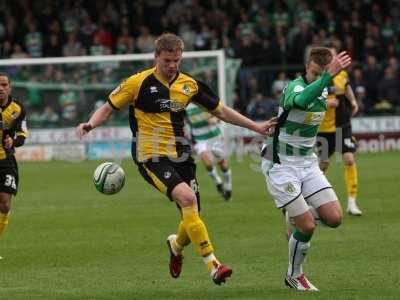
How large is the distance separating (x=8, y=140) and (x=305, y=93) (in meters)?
4.12

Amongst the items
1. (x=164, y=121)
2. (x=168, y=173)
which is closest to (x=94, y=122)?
(x=164, y=121)

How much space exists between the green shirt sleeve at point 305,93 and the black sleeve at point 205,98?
79 centimetres

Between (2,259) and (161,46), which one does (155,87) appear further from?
(2,259)

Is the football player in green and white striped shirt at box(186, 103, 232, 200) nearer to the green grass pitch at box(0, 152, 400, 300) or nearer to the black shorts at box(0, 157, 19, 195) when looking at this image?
the green grass pitch at box(0, 152, 400, 300)

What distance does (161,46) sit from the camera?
9656mm

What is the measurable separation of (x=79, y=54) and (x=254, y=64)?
18.8 feet

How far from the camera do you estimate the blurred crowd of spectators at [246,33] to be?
3025 centimetres

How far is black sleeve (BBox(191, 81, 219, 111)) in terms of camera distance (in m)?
10.2

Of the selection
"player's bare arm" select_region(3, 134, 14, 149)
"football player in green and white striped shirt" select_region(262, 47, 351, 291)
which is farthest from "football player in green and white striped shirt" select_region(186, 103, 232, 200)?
"football player in green and white striped shirt" select_region(262, 47, 351, 291)

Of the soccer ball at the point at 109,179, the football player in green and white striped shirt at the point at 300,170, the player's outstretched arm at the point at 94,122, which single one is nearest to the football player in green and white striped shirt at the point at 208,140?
the soccer ball at the point at 109,179

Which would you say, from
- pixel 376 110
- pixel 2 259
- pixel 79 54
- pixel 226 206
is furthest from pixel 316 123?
pixel 79 54

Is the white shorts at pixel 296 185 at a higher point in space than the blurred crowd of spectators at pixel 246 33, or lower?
higher

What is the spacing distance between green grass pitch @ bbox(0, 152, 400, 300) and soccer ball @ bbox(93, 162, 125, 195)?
2.99 feet

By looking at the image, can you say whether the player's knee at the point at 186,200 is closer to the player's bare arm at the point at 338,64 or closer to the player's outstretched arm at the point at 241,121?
the player's outstretched arm at the point at 241,121
